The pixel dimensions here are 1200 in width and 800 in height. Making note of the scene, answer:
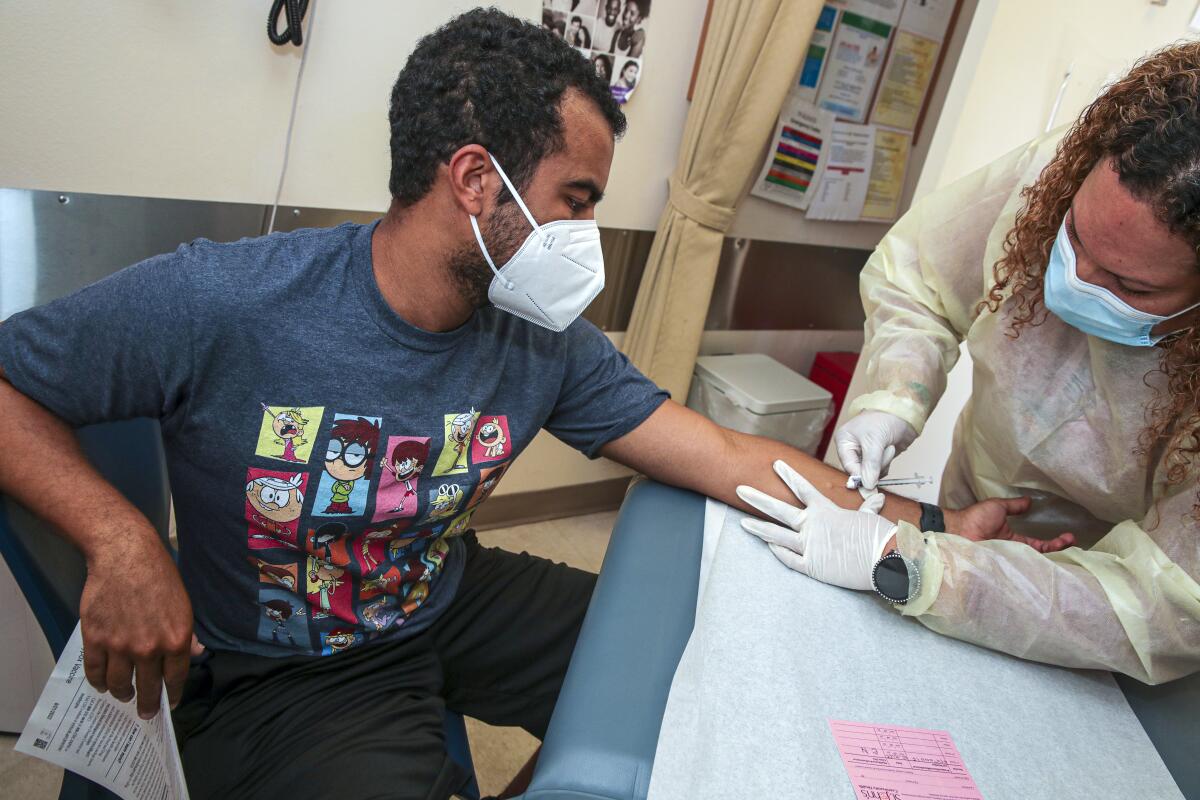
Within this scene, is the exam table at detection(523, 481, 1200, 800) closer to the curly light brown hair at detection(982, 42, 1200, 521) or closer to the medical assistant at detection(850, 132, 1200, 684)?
the medical assistant at detection(850, 132, 1200, 684)

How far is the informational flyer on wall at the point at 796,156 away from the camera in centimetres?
231

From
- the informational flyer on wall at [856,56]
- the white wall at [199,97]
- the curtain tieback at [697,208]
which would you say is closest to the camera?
the white wall at [199,97]

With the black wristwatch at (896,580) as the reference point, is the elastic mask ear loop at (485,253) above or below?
above

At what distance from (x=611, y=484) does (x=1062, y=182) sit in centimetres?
178

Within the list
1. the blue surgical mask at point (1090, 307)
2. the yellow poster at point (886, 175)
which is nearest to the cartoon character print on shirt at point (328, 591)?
the blue surgical mask at point (1090, 307)

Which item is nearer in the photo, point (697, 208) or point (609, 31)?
point (609, 31)

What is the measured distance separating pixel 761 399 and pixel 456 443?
4.66 ft

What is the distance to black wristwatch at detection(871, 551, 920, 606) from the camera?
3.15ft

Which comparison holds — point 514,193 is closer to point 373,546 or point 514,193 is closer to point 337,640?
point 373,546

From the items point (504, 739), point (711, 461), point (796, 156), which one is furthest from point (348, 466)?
point (796, 156)

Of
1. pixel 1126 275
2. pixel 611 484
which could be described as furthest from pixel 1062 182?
pixel 611 484

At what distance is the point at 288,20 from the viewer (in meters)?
1.50

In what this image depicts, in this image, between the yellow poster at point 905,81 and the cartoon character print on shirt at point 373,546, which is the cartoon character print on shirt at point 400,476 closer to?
the cartoon character print on shirt at point 373,546

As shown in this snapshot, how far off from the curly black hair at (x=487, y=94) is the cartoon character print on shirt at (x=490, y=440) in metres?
0.30
